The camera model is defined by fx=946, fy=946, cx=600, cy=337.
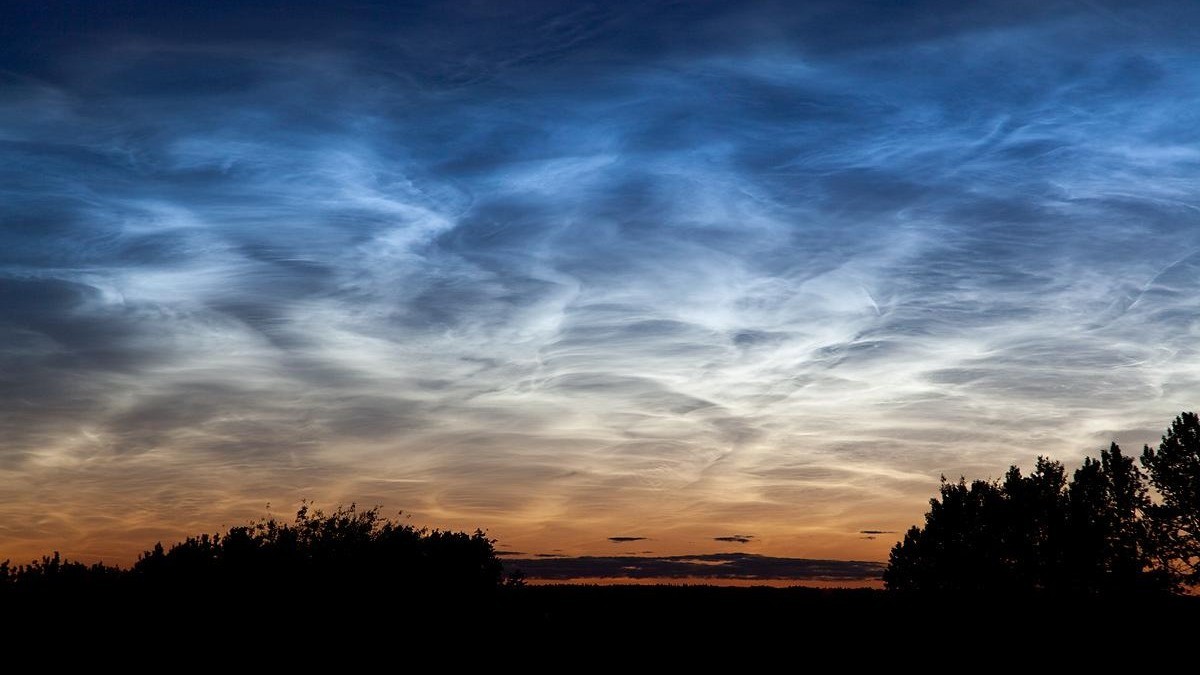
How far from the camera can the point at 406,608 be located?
1398 inches

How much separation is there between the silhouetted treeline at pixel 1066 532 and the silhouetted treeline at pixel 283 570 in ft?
109

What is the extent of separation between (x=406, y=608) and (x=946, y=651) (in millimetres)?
19215

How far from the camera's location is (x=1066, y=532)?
74.3 metres

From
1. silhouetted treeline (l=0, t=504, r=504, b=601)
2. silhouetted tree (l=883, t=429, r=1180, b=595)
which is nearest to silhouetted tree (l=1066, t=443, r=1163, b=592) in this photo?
silhouetted tree (l=883, t=429, r=1180, b=595)

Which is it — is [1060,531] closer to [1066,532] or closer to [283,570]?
[1066,532]

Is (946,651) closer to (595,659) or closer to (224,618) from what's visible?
(595,659)

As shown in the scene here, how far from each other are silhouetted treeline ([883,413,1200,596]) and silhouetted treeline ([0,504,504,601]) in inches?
1304

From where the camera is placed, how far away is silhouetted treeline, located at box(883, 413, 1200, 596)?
63.8 m

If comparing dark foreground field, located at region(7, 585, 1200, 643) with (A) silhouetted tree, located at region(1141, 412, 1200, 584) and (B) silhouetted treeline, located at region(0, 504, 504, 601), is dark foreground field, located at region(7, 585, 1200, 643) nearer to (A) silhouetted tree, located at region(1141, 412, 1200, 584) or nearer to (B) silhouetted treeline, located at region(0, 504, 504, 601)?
(B) silhouetted treeline, located at region(0, 504, 504, 601)

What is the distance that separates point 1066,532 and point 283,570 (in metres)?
60.6

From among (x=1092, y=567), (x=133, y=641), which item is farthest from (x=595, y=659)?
(x=1092, y=567)

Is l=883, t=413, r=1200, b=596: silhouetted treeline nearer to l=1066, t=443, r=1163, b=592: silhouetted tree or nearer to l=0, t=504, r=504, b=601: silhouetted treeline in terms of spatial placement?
l=1066, t=443, r=1163, b=592: silhouetted tree

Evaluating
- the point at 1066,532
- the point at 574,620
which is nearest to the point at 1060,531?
the point at 1066,532

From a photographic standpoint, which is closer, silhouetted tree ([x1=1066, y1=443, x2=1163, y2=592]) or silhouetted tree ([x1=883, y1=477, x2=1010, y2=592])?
silhouetted tree ([x1=1066, y1=443, x2=1163, y2=592])
